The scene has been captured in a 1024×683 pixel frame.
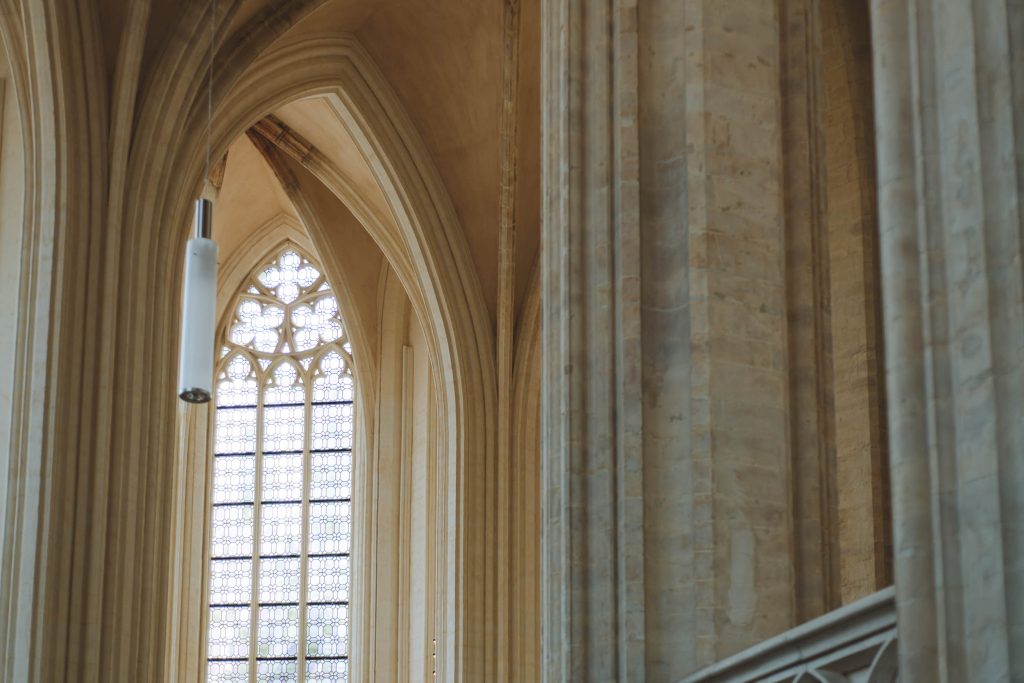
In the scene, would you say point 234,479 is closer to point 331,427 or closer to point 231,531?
point 231,531

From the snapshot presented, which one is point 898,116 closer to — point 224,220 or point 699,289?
point 699,289

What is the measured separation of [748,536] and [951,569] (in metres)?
3.41

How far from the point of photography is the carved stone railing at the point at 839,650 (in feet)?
22.2

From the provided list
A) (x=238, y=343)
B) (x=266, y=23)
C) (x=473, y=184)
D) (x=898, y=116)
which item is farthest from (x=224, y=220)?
(x=898, y=116)

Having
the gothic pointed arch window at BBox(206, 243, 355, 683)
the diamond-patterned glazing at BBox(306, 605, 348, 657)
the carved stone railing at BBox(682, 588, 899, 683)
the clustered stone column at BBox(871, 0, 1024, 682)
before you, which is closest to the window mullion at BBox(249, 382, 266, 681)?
the gothic pointed arch window at BBox(206, 243, 355, 683)

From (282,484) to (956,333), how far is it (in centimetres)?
1886

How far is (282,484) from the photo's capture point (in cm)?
2452

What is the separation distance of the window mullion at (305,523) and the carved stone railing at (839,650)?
53.8ft

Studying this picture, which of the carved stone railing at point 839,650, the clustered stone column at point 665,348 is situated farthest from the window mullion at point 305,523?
the carved stone railing at point 839,650

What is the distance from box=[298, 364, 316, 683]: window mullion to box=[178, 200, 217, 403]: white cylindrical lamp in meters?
14.1

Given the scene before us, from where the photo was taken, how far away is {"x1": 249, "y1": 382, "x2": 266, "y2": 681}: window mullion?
23.9m

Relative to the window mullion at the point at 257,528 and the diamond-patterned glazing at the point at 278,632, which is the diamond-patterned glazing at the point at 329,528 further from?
the diamond-patterned glazing at the point at 278,632

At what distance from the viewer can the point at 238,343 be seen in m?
25.5

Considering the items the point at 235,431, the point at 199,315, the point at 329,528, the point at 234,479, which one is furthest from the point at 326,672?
the point at 199,315
